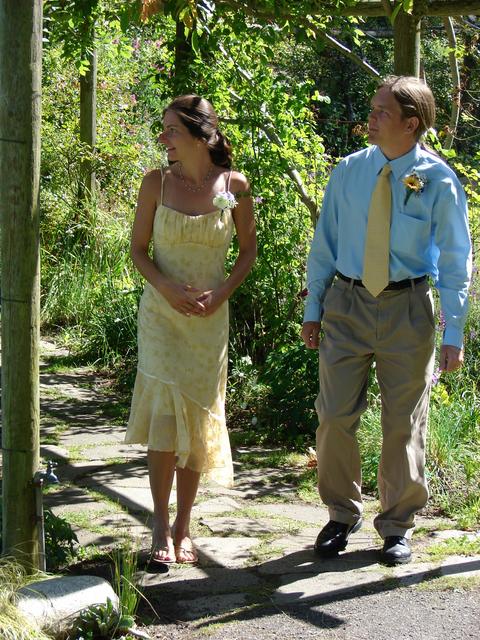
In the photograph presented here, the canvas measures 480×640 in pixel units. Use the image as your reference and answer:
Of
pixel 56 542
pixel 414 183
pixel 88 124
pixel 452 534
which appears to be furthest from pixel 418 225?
pixel 88 124

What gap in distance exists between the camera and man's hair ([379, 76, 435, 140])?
427cm

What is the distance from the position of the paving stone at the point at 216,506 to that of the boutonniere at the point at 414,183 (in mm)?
1861

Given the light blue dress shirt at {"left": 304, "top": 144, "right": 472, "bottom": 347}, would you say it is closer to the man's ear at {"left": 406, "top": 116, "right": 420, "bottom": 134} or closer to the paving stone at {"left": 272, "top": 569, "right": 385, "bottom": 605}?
the man's ear at {"left": 406, "top": 116, "right": 420, "bottom": 134}

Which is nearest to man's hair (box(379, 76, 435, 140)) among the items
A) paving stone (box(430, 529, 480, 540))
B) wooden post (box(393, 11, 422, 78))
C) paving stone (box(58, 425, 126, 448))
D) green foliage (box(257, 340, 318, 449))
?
wooden post (box(393, 11, 422, 78))

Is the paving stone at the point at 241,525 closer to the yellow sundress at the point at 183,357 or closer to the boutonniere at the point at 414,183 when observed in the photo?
the yellow sundress at the point at 183,357

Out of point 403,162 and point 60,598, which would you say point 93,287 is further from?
point 60,598

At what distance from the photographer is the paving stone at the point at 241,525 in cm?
484

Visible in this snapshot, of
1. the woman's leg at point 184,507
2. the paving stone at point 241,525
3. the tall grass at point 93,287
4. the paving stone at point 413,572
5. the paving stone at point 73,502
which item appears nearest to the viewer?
the paving stone at point 413,572

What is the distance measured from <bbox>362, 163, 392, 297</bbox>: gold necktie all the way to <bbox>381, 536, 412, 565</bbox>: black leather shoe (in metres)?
1.06

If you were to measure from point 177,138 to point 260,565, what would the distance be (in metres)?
1.85

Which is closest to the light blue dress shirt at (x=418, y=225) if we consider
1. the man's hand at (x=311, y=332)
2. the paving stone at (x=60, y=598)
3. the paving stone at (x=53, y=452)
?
the man's hand at (x=311, y=332)

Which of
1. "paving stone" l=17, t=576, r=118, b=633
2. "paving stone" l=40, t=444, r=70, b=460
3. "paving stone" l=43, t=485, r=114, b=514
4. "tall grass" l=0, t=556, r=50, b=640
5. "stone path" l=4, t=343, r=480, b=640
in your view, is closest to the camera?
"tall grass" l=0, t=556, r=50, b=640

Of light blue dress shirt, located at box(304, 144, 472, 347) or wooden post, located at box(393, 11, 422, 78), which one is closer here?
light blue dress shirt, located at box(304, 144, 472, 347)

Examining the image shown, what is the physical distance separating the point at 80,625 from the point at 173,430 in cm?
104
